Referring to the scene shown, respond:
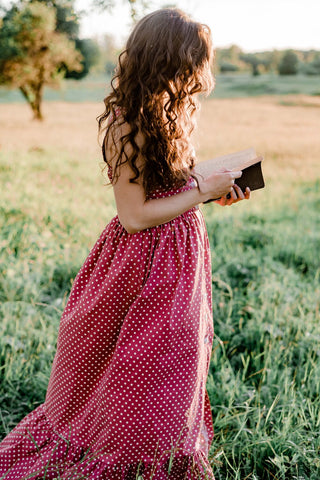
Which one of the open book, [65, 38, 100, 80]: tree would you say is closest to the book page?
the open book

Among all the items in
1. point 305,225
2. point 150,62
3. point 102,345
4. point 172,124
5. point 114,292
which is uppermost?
point 150,62

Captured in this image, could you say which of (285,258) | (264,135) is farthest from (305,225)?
(264,135)

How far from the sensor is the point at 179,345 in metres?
1.69

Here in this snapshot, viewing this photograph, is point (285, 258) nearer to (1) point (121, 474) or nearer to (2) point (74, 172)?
(1) point (121, 474)

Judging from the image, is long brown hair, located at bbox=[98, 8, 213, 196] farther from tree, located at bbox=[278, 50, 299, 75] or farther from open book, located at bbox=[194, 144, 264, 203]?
tree, located at bbox=[278, 50, 299, 75]

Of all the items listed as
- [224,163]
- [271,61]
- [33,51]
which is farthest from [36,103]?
[271,61]

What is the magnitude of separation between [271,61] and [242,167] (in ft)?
152

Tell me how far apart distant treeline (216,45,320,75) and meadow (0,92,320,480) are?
99.0 ft

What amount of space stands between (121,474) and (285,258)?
2924mm

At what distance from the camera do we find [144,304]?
1651 mm

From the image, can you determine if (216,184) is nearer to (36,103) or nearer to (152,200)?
(152,200)

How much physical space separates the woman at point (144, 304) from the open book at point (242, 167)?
0.05 meters

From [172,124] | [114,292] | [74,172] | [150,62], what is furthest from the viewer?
[74,172]

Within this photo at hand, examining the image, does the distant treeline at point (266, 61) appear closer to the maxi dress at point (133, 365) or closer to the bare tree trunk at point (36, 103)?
the bare tree trunk at point (36, 103)
